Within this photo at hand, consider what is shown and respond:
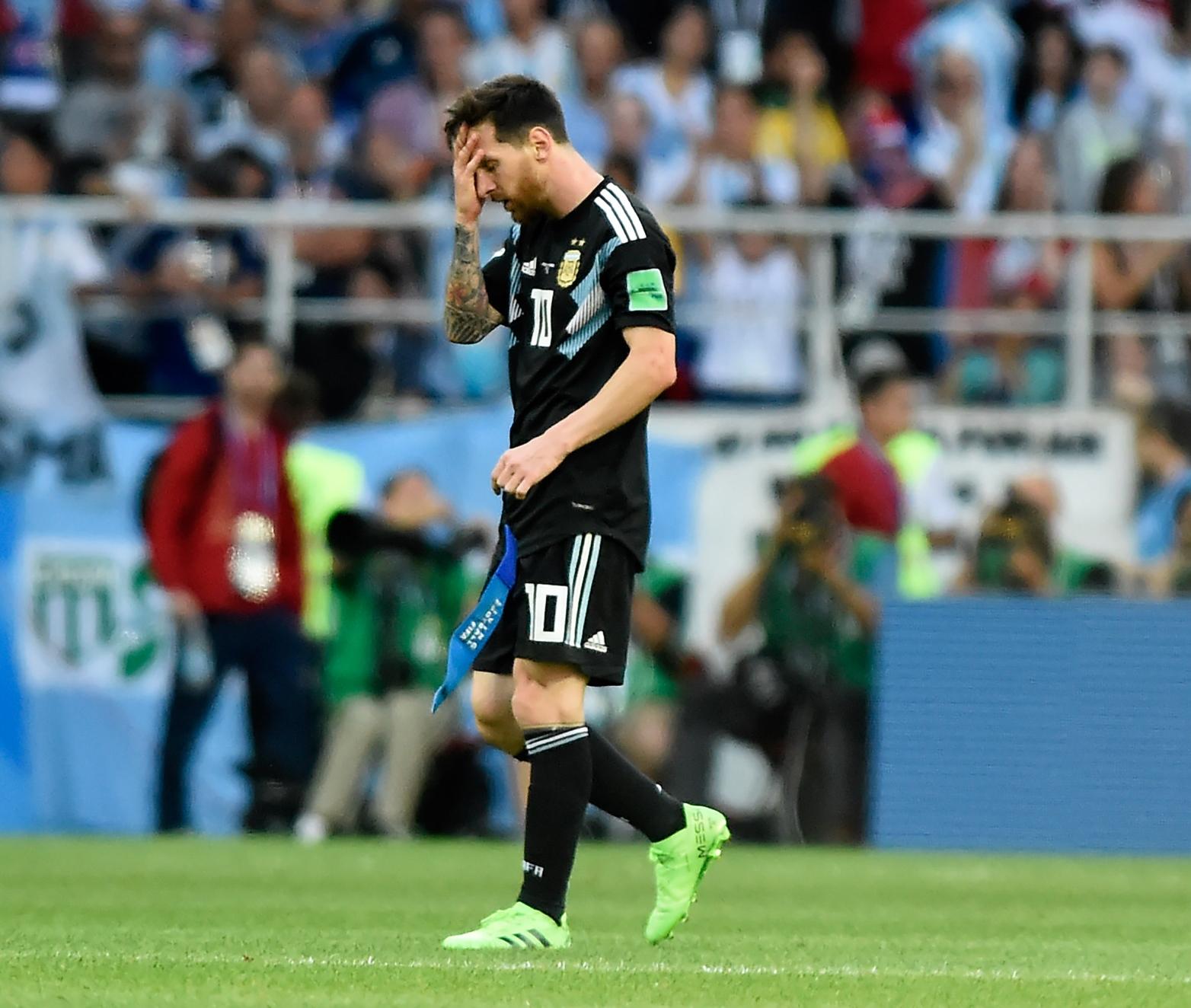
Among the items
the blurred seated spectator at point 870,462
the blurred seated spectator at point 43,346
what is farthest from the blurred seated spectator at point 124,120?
the blurred seated spectator at point 870,462

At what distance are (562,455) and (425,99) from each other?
10151mm

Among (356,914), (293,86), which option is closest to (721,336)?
(293,86)

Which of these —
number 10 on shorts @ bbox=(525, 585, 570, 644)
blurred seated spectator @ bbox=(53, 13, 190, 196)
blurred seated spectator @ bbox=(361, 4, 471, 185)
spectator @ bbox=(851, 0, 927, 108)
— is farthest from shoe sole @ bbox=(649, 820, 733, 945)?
spectator @ bbox=(851, 0, 927, 108)

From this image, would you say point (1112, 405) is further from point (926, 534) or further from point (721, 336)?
point (721, 336)

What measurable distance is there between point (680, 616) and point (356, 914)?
19.8 ft

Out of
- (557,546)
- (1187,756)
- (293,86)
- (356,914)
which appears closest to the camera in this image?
(557,546)

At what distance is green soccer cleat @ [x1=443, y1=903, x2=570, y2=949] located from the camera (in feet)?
22.0

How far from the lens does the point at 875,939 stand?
308 inches

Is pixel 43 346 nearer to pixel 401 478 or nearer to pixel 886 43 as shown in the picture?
pixel 401 478

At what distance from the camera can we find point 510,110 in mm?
6973

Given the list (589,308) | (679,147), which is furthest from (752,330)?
(589,308)

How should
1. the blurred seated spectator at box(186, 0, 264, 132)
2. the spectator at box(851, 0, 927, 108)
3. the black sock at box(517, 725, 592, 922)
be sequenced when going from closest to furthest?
the black sock at box(517, 725, 592, 922) → the blurred seated spectator at box(186, 0, 264, 132) → the spectator at box(851, 0, 927, 108)

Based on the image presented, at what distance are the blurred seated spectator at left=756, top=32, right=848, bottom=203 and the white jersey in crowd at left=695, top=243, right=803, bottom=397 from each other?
1119 mm

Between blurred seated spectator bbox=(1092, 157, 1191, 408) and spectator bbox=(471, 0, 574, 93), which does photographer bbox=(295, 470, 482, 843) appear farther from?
blurred seated spectator bbox=(1092, 157, 1191, 408)
